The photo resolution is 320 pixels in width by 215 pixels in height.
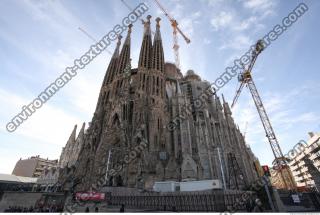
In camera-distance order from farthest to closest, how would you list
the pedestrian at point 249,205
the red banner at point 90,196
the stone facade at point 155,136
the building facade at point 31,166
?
the building facade at point 31,166 < the stone facade at point 155,136 < the red banner at point 90,196 < the pedestrian at point 249,205

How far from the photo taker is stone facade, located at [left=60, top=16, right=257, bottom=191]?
36.4 meters

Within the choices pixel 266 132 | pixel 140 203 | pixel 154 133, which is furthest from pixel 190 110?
pixel 140 203

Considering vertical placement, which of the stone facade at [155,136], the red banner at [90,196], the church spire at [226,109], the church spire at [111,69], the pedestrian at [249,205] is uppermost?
the church spire at [111,69]

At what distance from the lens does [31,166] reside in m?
83.7

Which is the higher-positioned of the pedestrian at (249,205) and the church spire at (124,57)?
the church spire at (124,57)

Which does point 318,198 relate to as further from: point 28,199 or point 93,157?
point 93,157

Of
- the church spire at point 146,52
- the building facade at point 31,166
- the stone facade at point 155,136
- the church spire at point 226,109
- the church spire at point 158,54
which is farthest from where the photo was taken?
the building facade at point 31,166

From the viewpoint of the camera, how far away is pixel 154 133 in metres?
41.1

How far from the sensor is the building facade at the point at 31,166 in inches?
3254

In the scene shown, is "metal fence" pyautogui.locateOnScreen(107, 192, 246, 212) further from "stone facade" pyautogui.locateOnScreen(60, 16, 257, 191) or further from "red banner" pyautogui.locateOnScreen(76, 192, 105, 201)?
"stone facade" pyautogui.locateOnScreen(60, 16, 257, 191)

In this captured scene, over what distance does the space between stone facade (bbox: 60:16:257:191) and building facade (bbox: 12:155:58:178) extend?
5284 centimetres

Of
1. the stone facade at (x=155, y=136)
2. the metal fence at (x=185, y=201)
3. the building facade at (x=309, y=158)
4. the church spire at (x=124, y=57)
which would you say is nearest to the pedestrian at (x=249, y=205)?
the metal fence at (x=185, y=201)

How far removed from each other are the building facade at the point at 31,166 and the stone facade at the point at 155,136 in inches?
2080

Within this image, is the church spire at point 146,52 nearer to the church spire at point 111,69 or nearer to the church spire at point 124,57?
the church spire at point 124,57
